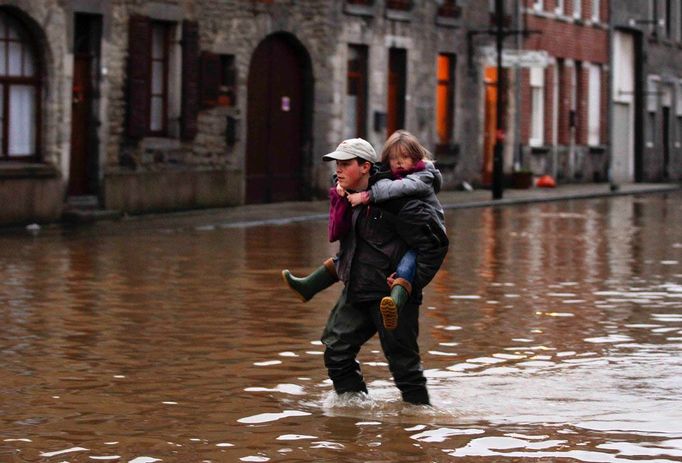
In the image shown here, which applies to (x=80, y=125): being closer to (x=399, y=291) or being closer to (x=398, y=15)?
(x=398, y=15)

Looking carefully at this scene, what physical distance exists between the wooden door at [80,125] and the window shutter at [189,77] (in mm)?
2497

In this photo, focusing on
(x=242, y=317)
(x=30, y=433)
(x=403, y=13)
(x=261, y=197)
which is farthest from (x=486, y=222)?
(x=30, y=433)

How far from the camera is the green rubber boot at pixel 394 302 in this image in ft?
31.1

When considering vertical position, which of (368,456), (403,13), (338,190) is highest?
(403,13)

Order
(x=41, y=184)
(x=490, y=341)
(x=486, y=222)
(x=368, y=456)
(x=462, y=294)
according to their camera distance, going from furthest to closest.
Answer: (x=486, y=222)
(x=41, y=184)
(x=462, y=294)
(x=490, y=341)
(x=368, y=456)

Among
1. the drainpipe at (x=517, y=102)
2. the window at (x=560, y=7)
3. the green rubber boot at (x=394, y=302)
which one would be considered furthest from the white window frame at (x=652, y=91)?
the green rubber boot at (x=394, y=302)

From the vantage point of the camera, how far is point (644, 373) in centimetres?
1145

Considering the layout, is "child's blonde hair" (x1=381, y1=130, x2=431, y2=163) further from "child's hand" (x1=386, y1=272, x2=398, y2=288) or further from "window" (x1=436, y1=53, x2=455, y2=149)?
"window" (x1=436, y1=53, x2=455, y2=149)

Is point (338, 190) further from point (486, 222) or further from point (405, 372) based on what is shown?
point (486, 222)

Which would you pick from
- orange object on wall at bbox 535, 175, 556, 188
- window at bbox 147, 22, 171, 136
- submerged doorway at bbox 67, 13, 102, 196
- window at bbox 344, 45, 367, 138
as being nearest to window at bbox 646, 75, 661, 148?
orange object on wall at bbox 535, 175, 556, 188

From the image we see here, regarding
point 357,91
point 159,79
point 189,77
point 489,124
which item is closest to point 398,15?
point 357,91

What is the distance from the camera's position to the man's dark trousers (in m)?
9.88

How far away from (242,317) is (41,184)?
14.0 metres

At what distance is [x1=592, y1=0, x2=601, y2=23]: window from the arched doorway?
2165 cm
